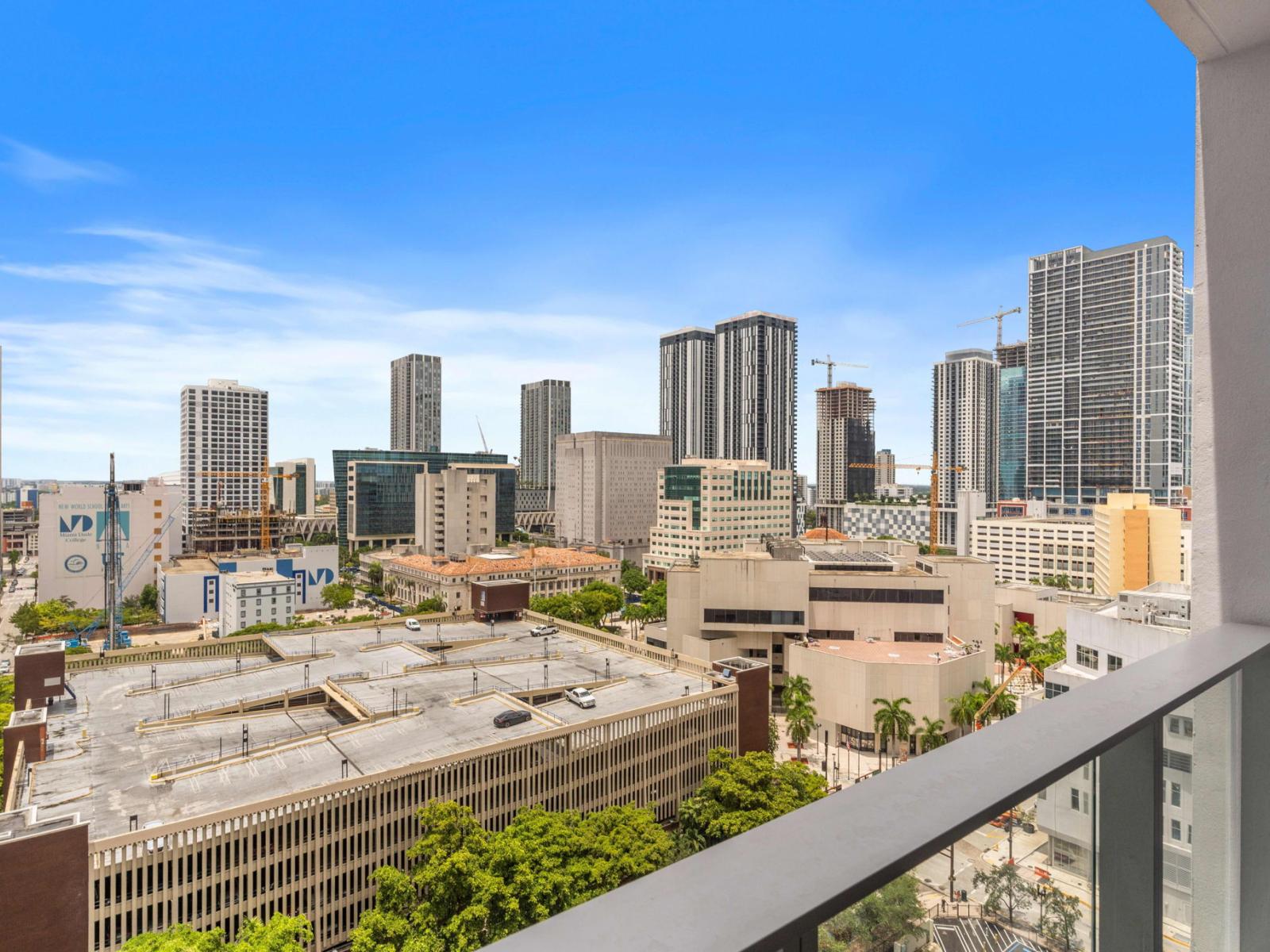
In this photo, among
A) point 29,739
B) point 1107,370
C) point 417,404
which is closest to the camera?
point 29,739

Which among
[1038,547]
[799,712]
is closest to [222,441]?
[799,712]

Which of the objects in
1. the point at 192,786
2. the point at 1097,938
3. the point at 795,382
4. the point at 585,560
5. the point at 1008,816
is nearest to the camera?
the point at 1008,816

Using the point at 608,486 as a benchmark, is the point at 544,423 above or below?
above

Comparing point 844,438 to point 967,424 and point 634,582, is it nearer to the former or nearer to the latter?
point 967,424

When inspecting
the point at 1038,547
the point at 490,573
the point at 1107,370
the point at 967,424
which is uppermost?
the point at 1107,370

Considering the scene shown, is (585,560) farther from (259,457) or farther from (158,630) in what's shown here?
(259,457)

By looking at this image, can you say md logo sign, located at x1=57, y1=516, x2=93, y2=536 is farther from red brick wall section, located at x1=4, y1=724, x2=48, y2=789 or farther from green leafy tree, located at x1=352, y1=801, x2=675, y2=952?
green leafy tree, located at x1=352, y1=801, x2=675, y2=952

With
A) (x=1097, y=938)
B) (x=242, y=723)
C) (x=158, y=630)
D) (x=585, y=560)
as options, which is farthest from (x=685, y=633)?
(x=158, y=630)
